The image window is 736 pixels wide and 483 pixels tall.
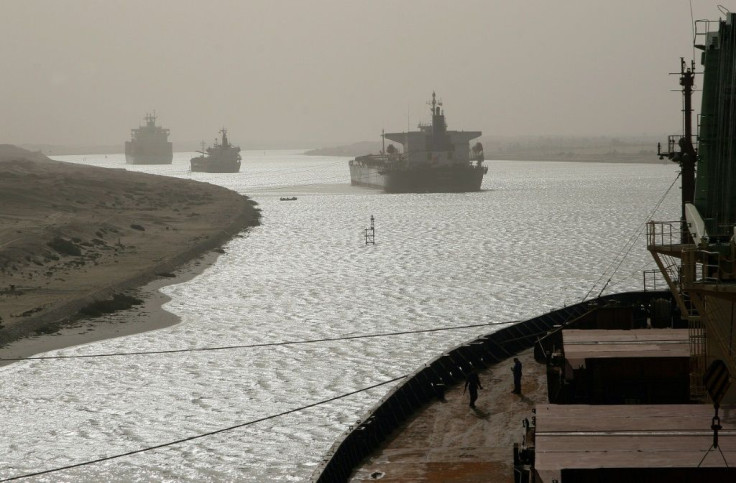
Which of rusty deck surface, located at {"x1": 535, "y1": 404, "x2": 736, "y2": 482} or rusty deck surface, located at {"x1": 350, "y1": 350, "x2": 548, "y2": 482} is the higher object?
rusty deck surface, located at {"x1": 535, "y1": 404, "x2": 736, "y2": 482}

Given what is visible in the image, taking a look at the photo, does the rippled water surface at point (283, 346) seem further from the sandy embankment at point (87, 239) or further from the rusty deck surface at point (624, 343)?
the rusty deck surface at point (624, 343)

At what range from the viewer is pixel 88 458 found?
77.4ft

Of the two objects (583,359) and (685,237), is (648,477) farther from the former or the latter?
(685,237)

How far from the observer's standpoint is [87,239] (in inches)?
2532

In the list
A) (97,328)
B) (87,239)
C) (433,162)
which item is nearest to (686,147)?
(97,328)

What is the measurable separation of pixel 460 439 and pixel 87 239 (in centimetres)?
5049

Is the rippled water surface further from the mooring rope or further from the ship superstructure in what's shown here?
the ship superstructure

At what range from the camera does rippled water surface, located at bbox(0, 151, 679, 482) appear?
2419cm

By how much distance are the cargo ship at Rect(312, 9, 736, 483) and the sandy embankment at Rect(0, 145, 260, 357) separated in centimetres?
1969

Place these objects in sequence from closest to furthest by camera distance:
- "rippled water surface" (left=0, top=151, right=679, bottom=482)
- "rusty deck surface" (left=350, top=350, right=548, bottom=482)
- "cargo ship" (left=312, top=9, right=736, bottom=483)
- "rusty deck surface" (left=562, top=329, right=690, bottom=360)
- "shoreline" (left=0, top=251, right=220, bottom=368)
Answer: "cargo ship" (left=312, top=9, right=736, bottom=483), "rusty deck surface" (left=350, top=350, right=548, bottom=482), "rusty deck surface" (left=562, top=329, right=690, bottom=360), "rippled water surface" (left=0, top=151, right=679, bottom=482), "shoreline" (left=0, top=251, right=220, bottom=368)

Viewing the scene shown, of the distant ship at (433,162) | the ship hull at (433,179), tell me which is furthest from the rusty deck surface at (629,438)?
the ship hull at (433,179)

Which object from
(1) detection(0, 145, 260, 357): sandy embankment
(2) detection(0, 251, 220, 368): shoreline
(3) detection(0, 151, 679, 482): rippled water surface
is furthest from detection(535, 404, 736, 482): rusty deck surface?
(1) detection(0, 145, 260, 357): sandy embankment

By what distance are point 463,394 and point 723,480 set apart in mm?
8270

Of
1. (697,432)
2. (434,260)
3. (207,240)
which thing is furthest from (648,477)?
(207,240)
